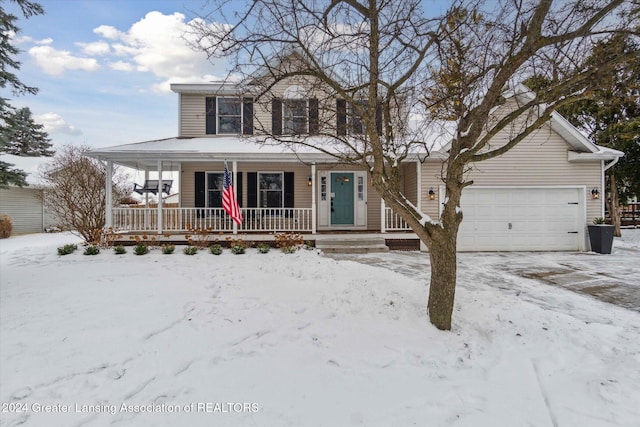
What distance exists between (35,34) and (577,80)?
11.2 metres

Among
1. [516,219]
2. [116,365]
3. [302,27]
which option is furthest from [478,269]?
[116,365]

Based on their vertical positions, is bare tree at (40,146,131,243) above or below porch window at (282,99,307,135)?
below

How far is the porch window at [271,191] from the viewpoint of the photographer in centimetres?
1242

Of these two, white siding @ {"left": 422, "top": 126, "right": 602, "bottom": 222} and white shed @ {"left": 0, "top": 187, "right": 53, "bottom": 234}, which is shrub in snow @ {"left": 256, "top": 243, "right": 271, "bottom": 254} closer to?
white siding @ {"left": 422, "top": 126, "right": 602, "bottom": 222}

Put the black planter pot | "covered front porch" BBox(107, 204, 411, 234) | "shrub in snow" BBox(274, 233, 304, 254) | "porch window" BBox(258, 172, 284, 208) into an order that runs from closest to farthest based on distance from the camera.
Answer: "shrub in snow" BBox(274, 233, 304, 254) < the black planter pot < "covered front porch" BBox(107, 204, 411, 234) < "porch window" BBox(258, 172, 284, 208)

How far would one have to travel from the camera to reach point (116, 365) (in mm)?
3379

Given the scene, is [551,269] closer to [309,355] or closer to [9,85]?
[309,355]

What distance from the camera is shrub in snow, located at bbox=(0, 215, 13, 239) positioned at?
48.3ft

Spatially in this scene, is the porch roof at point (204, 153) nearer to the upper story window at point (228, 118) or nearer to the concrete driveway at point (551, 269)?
the upper story window at point (228, 118)

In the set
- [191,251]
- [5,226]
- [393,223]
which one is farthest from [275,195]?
[5,226]

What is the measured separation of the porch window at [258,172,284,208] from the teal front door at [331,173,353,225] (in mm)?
2004

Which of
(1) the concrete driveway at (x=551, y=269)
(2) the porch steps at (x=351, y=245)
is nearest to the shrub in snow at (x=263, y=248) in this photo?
(2) the porch steps at (x=351, y=245)

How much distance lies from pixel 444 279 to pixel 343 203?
8.52 meters

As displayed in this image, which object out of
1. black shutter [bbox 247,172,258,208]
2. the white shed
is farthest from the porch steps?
the white shed
